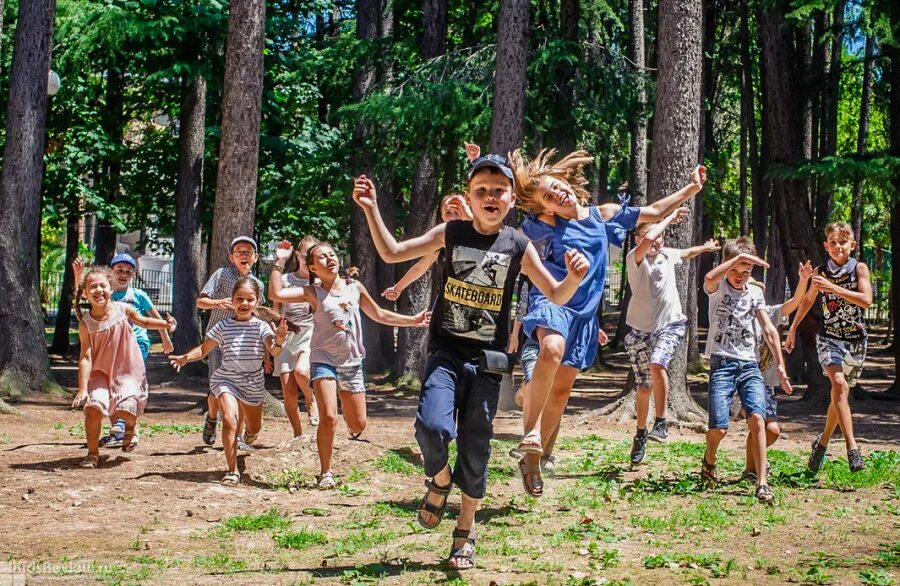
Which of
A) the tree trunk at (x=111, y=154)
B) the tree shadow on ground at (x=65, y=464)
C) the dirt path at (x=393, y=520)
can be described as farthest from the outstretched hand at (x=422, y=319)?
the tree trunk at (x=111, y=154)

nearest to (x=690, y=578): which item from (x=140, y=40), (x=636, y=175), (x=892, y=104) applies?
(x=892, y=104)

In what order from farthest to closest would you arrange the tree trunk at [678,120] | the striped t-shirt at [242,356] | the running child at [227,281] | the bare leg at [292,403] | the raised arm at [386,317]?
the tree trunk at [678,120]
the bare leg at [292,403]
the running child at [227,281]
the striped t-shirt at [242,356]
the raised arm at [386,317]

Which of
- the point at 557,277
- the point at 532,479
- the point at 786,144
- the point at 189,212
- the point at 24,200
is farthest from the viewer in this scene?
the point at 189,212

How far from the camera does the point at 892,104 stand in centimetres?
1717

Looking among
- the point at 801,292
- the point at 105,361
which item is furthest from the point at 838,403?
the point at 105,361

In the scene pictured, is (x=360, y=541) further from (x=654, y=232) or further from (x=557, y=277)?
(x=654, y=232)

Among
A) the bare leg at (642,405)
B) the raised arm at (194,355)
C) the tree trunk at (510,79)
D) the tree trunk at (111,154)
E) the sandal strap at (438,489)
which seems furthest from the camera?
the tree trunk at (111,154)

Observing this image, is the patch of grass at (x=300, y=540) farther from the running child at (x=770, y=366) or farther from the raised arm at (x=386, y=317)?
the running child at (x=770, y=366)

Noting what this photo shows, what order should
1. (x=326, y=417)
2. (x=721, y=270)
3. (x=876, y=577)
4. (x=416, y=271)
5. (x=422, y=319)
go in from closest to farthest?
(x=876, y=577) → (x=416, y=271) → (x=422, y=319) → (x=721, y=270) → (x=326, y=417)

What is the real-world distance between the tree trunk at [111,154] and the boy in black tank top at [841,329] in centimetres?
1820

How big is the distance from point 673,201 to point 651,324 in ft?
5.85

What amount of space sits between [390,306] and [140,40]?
693 cm

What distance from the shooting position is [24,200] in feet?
53.5

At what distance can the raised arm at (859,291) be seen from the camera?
8.83 metres
